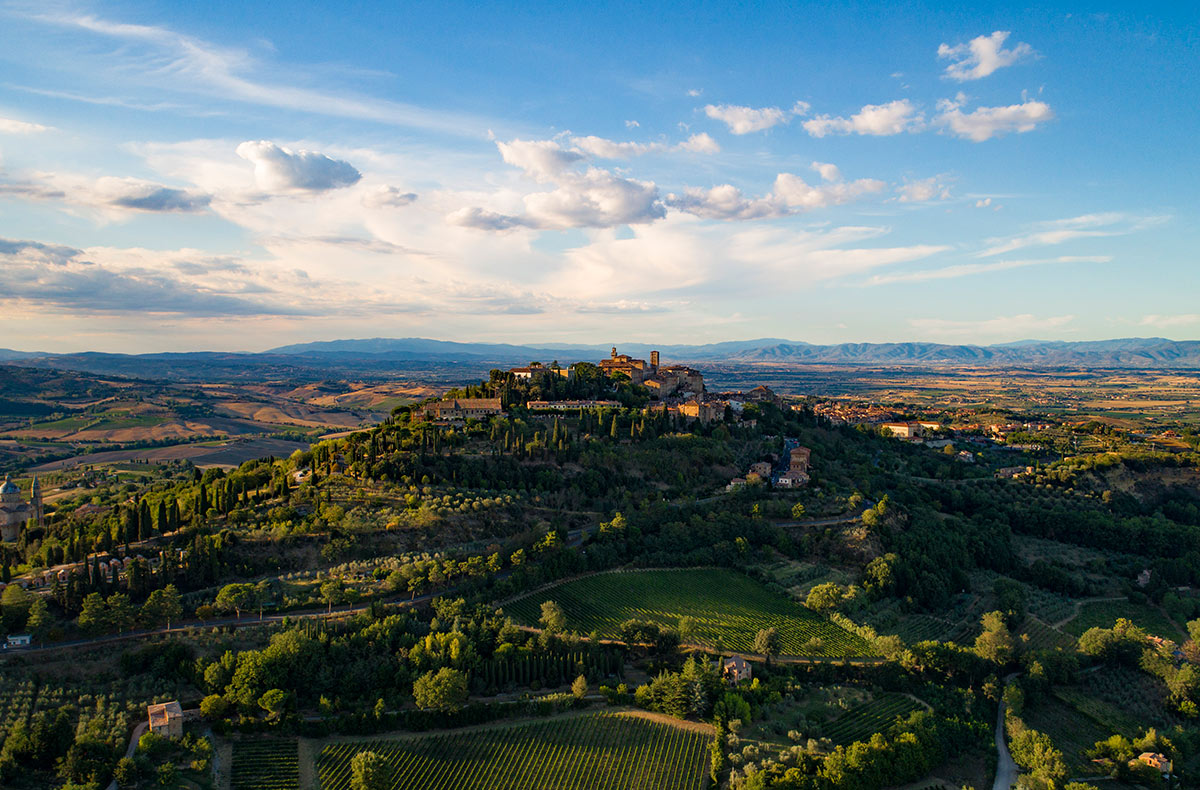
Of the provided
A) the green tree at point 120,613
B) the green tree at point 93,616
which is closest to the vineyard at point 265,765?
the green tree at point 120,613

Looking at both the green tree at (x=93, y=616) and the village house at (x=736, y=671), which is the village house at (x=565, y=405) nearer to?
the village house at (x=736, y=671)

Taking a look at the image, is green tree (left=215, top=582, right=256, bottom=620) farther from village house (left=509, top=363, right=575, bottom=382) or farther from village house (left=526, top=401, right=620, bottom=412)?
village house (left=509, top=363, right=575, bottom=382)

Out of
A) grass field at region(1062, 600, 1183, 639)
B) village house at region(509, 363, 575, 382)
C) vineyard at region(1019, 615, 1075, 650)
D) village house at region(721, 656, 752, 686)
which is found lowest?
grass field at region(1062, 600, 1183, 639)

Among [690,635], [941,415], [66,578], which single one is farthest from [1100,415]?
[66,578]

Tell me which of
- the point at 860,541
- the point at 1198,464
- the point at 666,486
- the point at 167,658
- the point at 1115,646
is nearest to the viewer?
the point at 167,658

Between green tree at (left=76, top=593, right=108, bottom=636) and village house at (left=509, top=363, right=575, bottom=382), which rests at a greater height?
village house at (left=509, top=363, right=575, bottom=382)

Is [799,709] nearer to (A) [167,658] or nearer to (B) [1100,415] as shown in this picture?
(A) [167,658]

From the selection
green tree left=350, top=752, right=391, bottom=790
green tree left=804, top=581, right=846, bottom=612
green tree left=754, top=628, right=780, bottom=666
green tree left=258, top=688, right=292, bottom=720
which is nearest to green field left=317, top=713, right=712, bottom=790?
green tree left=350, top=752, right=391, bottom=790
